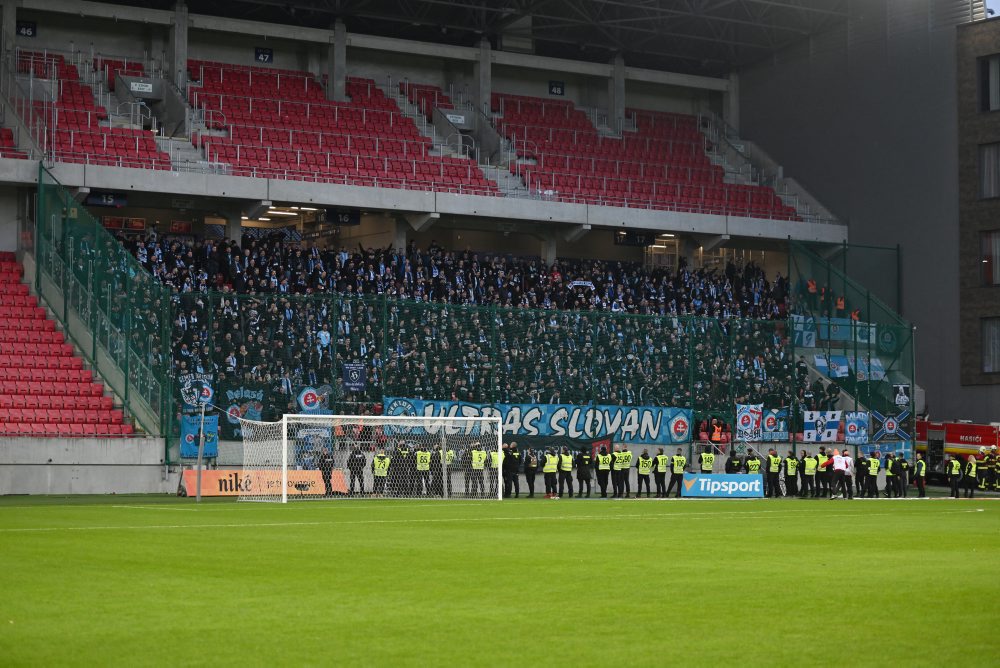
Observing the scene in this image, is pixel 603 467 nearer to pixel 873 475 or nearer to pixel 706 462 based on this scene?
pixel 706 462

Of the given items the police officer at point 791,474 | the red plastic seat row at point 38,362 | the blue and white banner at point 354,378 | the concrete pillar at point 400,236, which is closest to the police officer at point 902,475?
the police officer at point 791,474

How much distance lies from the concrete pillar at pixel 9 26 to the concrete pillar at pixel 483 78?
16.8 meters

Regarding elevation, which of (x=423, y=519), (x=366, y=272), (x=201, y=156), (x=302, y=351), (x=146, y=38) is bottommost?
(x=423, y=519)

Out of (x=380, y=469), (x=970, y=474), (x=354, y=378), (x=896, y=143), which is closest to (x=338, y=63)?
(x=354, y=378)

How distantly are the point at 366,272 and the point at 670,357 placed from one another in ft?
32.3

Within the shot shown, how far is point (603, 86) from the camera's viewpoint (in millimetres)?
58250

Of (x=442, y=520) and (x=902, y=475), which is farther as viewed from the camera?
(x=902, y=475)

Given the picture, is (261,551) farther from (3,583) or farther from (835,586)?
(835,586)

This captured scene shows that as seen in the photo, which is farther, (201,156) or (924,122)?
(924,122)

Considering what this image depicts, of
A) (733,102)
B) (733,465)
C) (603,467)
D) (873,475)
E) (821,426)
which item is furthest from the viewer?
(733,102)

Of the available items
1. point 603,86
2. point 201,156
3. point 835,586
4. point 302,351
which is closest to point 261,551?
point 835,586

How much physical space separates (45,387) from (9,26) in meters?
17.2

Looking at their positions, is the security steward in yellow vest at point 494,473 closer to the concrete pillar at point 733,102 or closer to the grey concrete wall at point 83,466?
the grey concrete wall at point 83,466

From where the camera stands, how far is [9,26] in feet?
148
